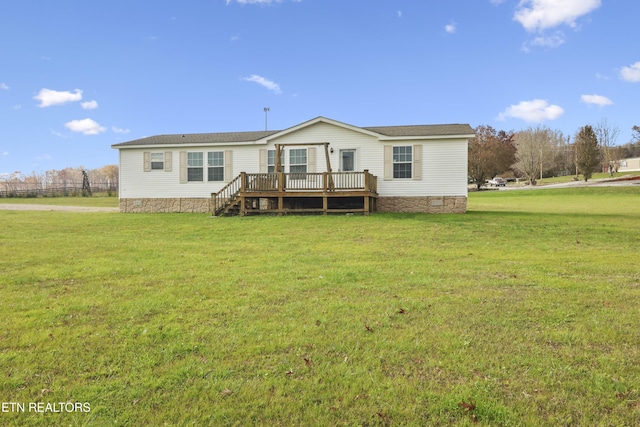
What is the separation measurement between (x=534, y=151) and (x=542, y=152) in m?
5.14

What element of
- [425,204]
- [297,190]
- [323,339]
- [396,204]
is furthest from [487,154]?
[323,339]

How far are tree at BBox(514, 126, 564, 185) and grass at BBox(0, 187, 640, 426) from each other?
2091 inches

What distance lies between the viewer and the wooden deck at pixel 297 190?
15805mm

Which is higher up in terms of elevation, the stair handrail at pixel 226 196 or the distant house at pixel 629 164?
the distant house at pixel 629 164

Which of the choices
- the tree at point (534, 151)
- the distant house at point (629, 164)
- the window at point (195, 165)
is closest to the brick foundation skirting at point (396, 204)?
the window at point (195, 165)

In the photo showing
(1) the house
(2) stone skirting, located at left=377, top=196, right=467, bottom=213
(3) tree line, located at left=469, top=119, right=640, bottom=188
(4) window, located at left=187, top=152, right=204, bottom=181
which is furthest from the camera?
(3) tree line, located at left=469, top=119, right=640, bottom=188

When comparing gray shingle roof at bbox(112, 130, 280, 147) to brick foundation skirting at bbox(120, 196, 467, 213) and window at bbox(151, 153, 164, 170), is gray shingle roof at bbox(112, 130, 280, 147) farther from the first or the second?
brick foundation skirting at bbox(120, 196, 467, 213)

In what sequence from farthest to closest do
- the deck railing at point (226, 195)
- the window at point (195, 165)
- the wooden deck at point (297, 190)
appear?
the window at point (195, 165) → the deck railing at point (226, 195) → the wooden deck at point (297, 190)

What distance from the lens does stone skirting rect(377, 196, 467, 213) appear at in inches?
667

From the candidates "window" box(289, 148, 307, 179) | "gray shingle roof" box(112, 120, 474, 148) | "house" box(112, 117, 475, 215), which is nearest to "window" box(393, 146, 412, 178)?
"house" box(112, 117, 475, 215)

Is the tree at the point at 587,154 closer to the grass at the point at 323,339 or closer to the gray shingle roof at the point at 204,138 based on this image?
the gray shingle roof at the point at 204,138

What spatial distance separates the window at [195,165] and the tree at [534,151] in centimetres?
4823

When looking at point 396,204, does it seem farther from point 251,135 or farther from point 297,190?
point 251,135

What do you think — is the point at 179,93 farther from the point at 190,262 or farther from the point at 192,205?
the point at 190,262
